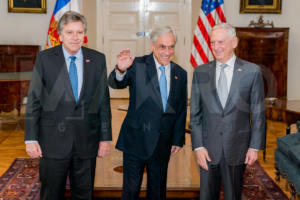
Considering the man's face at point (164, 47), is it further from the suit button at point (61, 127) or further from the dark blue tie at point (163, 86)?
the suit button at point (61, 127)

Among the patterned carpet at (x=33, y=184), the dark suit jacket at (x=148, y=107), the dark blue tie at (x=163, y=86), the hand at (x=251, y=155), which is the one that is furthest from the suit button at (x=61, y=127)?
the patterned carpet at (x=33, y=184)

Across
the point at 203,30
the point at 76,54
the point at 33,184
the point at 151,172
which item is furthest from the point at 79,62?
the point at 203,30

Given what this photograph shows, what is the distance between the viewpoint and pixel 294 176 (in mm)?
2941

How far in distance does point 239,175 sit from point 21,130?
4723mm

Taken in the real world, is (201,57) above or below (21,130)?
above

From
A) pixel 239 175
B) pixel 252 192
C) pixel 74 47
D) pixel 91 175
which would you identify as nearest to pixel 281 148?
pixel 252 192

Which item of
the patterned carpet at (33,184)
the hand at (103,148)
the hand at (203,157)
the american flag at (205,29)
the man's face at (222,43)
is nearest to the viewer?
the man's face at (222,43)

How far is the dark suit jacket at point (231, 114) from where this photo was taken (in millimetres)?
2076

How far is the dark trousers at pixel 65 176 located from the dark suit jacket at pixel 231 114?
2.04 ft

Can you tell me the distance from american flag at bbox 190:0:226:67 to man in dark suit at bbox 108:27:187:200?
3.27m

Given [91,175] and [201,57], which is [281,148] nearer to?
[91,175]

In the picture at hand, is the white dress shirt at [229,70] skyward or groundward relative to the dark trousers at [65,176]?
skyward

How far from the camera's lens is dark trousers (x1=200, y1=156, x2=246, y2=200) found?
6.95 ft

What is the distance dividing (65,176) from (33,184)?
172 centimetres
